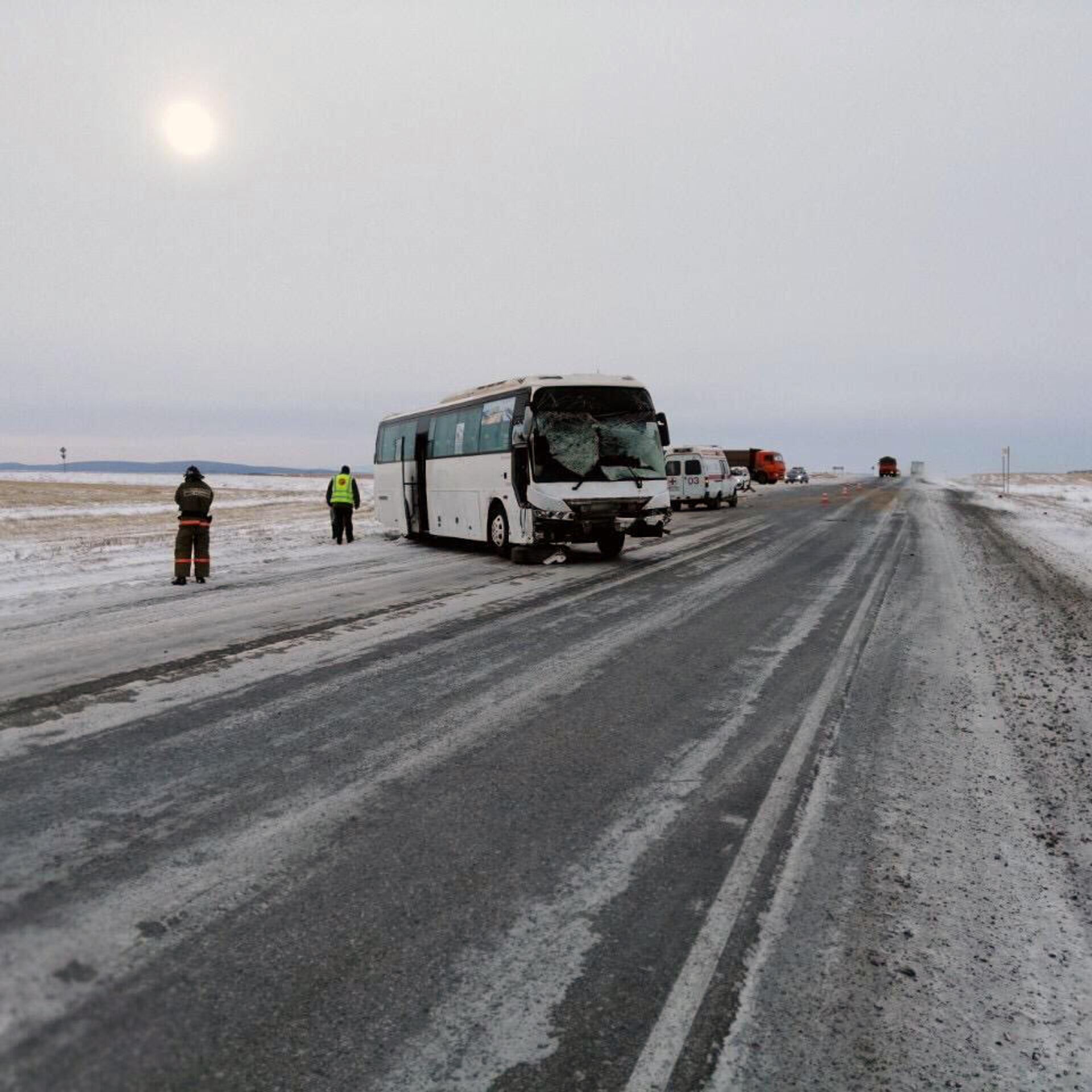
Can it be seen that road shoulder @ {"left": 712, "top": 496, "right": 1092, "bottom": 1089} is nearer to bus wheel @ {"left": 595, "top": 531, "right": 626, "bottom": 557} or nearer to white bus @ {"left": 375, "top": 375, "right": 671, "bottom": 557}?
white bus @ {"left": 375, "top": 375, "right": 671, "bottom": 557}

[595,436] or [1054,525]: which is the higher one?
[595,436]

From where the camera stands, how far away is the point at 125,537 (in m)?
22.9

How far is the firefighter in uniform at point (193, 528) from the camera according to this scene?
12.6 m

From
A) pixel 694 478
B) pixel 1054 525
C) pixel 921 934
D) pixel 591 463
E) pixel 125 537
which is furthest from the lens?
pixel 694 478

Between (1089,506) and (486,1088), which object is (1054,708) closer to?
(486,1088)

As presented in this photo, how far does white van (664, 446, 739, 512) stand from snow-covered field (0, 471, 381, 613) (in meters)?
12.4

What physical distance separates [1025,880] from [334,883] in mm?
2863

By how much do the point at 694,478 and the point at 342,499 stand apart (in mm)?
17685

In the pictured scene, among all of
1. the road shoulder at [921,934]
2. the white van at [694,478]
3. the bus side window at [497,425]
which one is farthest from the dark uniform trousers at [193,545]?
the white van at [694,478]

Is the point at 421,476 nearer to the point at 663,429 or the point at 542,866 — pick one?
the point at 663,429

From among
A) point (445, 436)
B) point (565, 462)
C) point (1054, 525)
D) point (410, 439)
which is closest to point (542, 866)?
point (565, 462)

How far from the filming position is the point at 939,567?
1410 cm

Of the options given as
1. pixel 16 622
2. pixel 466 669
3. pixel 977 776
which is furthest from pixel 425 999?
pixel 16 622

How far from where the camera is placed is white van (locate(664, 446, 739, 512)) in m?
33.0
